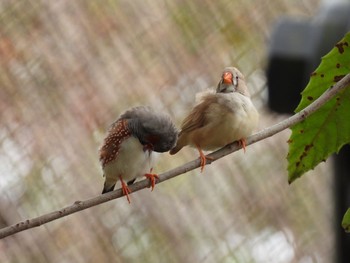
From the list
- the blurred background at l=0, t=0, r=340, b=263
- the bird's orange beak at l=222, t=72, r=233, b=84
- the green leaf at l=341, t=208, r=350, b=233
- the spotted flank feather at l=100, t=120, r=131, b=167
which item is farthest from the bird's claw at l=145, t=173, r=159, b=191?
the blurred background at l=0, t=0, r=340, b=263

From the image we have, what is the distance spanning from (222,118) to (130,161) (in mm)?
207

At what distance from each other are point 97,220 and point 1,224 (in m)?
0.30

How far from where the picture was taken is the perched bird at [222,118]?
1.73m

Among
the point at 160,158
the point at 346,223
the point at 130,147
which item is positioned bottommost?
the point at 346,223

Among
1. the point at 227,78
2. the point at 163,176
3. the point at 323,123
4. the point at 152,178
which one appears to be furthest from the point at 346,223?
the point at 227,78

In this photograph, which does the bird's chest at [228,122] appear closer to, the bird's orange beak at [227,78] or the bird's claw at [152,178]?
the bird's orange beak at [227,78]

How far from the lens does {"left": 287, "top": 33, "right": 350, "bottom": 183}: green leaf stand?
1260 mm

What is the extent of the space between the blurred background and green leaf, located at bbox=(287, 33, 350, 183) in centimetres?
134

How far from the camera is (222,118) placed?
180 cm

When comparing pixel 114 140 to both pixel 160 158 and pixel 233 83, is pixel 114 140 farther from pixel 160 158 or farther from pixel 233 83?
pixel 160 158

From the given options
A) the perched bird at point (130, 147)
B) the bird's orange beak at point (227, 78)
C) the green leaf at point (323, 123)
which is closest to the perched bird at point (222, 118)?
the bird's orange beak at point (227, 78)

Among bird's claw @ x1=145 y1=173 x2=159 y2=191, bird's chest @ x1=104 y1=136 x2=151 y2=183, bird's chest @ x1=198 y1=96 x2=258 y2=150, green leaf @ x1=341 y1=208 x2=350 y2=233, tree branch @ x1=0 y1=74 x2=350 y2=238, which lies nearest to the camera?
tree branch @ x1=0 y1=74 x2=350 y2=238

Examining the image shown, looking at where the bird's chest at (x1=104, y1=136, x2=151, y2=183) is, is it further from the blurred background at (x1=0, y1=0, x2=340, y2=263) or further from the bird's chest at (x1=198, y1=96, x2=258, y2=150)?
the blurred background at (x1=0, y1=0, x2=340, y2=263)

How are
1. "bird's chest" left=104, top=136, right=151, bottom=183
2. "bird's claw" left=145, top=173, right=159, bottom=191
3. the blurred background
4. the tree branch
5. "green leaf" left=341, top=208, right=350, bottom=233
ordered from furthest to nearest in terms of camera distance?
the blurred background < "bird's chest" left=104, top=136, right=151, bottom=183 < "bird's claw" left=145, top=173, right=159, bottom=191 < "green leaf" left=341, top=208, right=350, bottom=233 < the tree branch
